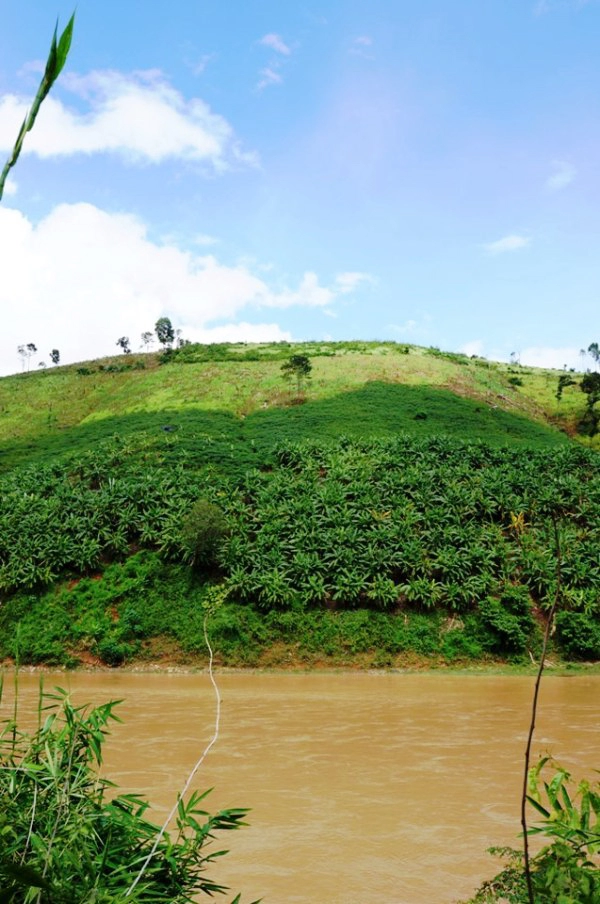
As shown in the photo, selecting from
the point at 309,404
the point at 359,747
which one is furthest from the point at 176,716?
the point at 309,404

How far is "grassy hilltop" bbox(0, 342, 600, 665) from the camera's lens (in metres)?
20.7

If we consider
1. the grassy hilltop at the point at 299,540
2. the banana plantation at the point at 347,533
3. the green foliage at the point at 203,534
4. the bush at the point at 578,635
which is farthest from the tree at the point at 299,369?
the bush at the point at 578,635

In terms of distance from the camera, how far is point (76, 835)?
207 cm

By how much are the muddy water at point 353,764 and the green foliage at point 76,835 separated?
2522 mm

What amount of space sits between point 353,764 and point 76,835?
9.82 meters

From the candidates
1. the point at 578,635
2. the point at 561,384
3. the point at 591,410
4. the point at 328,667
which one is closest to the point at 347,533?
the point at 328,667

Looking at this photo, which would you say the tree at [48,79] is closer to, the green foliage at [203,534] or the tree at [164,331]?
the green foliage at [203,534]

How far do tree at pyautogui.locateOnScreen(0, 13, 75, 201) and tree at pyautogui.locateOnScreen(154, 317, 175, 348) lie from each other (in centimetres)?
6905

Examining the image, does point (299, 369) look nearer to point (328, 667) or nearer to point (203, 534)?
point (203, 534)

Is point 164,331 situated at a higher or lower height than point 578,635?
higher

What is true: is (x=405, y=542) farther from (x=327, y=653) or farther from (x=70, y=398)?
(x=70, y=398)

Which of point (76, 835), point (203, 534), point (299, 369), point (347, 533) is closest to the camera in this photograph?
point (76, 835)

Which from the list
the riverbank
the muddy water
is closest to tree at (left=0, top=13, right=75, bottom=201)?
the muddy water

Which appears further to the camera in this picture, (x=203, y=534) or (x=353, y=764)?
(x=203, y=534)
